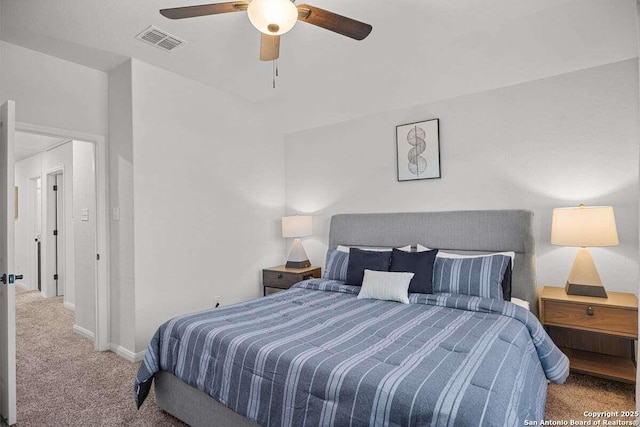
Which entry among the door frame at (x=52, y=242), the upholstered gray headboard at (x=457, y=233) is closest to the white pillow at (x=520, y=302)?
the upholstered gray headboard at (x=457, y=233)

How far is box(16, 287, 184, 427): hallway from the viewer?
2215 mm

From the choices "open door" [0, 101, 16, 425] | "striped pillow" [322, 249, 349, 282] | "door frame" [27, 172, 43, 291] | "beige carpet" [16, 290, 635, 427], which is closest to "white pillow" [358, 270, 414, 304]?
"striped pillow" [322, 249, 349, 282]

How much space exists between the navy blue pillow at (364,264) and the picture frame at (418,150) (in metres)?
1.02

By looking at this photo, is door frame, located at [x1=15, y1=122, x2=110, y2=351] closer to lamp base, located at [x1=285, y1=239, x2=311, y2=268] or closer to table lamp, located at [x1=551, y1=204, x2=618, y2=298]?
lamp base, located at [x1=285, y1=239, x2=311, y2=268]

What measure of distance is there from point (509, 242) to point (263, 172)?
290cm

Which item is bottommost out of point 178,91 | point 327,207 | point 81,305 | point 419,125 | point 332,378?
point 81,305

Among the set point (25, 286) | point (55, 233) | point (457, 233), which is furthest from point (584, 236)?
point (25, 286)

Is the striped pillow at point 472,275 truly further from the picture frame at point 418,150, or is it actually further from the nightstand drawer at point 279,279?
the nightstand drawer at point 279,279

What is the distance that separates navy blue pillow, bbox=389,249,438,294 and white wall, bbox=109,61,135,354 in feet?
7.86

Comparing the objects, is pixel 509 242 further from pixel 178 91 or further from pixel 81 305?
pixel 81 305

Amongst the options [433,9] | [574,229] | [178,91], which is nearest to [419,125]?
[433,9]

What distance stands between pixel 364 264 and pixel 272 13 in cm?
206

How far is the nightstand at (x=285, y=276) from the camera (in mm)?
3945

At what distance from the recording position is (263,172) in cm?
446
